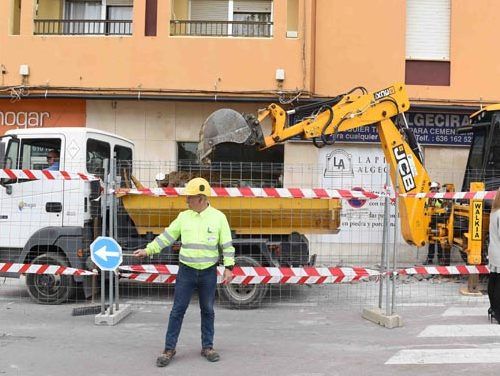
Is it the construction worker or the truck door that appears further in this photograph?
the truck door

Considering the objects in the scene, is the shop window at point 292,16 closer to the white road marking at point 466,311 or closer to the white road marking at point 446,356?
the white road marking at point 466,311

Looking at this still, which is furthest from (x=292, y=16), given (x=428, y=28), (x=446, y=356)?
(x=446, y=356)

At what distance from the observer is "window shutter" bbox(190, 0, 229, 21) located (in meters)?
14.0

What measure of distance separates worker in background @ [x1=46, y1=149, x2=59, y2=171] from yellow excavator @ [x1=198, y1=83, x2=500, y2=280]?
6.93ft

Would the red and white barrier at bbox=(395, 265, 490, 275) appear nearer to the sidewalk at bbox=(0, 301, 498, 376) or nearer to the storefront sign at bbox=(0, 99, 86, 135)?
the sidewalk at bbox=(0, 301, 498, 376)

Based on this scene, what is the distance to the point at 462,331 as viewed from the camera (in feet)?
22.8

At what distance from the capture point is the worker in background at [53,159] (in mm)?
8219

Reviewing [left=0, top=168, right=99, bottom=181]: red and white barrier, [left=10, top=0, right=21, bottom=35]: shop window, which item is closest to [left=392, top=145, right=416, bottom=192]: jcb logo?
[left=0, top=168, right=99, bottom=181]: red and white barrier

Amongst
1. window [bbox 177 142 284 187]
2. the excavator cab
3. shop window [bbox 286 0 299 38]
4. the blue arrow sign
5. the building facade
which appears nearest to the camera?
the blue arrow sign

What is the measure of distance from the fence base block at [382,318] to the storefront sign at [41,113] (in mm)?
8813

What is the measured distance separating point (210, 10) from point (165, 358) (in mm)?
10496

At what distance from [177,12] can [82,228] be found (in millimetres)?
7696

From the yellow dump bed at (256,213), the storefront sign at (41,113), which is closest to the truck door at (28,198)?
the yellow dump bed at (256,213)

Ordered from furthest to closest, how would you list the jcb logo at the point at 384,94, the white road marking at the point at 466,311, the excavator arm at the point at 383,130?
the jcb logo at the point at 384,94
the excavator arm at the point at 383,130
the white road marking at the point at 466,311
